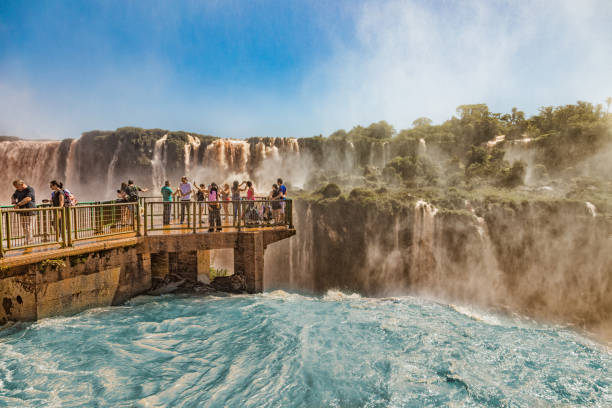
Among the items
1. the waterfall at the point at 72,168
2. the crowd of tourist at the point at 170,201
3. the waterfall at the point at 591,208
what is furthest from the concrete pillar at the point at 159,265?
the waterfall at the point at 72,168

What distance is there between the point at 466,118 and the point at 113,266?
51649 millimetres

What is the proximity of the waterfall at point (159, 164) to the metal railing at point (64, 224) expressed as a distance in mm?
25856

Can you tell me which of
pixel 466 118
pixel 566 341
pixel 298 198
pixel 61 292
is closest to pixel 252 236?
pixel 61 292

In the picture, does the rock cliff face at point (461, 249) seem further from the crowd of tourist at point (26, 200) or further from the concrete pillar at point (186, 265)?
the crowd of tourist at point (26, 200)

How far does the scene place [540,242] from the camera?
21438 mm

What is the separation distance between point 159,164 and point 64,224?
29169mm

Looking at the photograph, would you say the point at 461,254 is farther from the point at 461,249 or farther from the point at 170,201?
the point at 170,201

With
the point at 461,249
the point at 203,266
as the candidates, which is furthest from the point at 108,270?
the point at 461,249

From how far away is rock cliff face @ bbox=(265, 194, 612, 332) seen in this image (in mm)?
20406

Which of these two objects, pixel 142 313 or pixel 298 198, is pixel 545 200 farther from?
pixel 142 313

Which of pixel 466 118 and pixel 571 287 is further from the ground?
pixel 466 118

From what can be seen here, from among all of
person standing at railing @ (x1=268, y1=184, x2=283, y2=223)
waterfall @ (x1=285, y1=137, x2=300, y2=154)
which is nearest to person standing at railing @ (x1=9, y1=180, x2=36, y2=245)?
person standing at railing @ (x1=268, y1=184, x2=283, y2=223)

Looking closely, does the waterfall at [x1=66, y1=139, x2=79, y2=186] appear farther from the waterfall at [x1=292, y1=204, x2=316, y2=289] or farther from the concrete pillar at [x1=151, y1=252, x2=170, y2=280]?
the concrete pillar at [x1=151, y1=252, x2=170, y2=280]

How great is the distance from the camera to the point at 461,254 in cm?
2212
